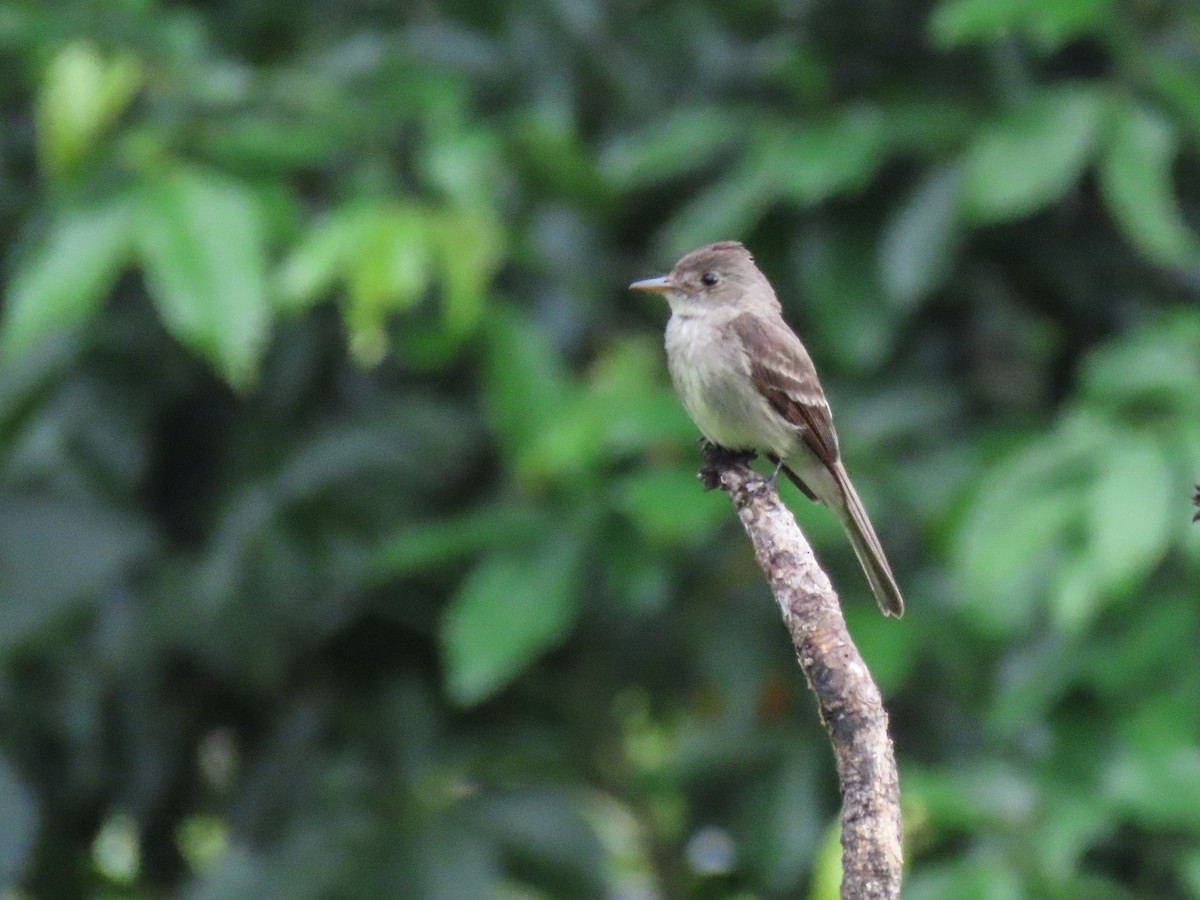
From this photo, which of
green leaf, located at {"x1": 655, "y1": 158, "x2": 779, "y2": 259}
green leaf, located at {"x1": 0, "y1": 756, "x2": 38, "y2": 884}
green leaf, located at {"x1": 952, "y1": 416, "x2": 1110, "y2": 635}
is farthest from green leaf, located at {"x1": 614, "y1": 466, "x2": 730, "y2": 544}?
green leaf, located at {"x1": 0, "y1": 756, "x2": 38, "y2": 884}

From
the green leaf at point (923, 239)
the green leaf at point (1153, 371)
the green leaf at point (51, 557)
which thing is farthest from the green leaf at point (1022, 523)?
the green leaf at point (51, 557)

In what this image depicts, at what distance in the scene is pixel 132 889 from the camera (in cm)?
645

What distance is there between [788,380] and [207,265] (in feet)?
4.91

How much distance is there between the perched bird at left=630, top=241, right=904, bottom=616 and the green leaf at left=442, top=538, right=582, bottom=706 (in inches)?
26.2

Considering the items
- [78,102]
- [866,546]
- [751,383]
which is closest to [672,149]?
[751,383]

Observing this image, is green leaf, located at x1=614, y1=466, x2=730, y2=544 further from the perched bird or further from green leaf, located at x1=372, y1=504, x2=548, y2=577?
green leaf, located at x1=372, y1=504, x2=548, y2=577

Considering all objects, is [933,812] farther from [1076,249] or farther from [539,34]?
[539,34]

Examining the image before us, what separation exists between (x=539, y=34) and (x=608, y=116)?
1.31 ft

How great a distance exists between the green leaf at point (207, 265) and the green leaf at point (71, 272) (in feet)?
0.23

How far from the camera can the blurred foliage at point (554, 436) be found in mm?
4688

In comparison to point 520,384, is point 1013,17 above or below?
above

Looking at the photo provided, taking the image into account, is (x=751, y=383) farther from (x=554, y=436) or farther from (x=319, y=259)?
(x=319, y=259)

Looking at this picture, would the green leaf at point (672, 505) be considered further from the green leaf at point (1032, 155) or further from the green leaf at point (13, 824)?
the green leaf at point (13, 824)

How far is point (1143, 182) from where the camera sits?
4738 mm
